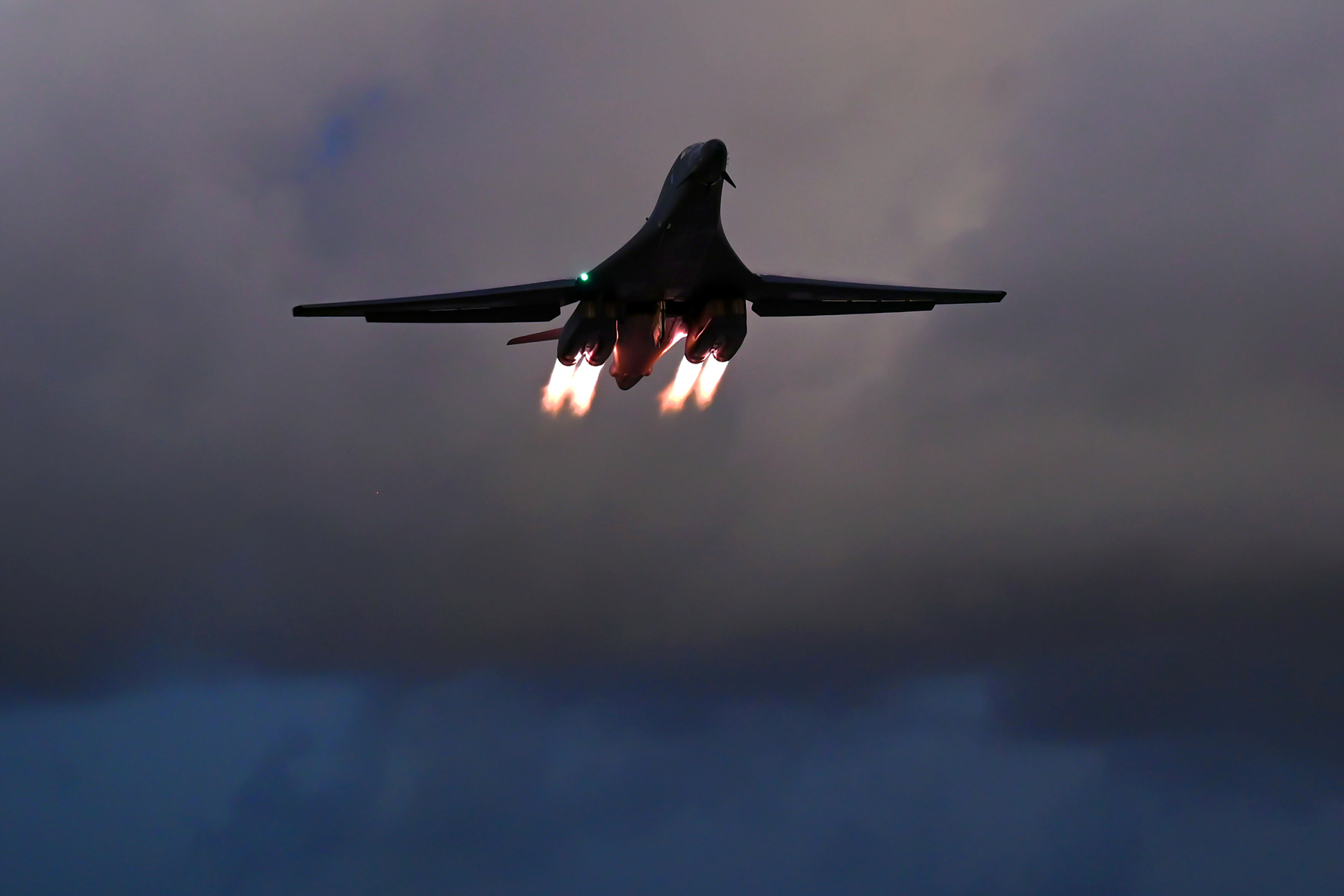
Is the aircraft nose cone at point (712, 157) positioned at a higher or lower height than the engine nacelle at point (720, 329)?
higher

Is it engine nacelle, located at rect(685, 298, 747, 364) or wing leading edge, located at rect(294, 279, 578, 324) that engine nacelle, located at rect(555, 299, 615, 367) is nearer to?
wing leading edge, located at rect(294, 279, 578, 324)

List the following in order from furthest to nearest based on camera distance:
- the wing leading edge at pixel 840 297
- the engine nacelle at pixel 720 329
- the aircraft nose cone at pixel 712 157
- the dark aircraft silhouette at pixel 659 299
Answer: the wing leading edge at pixel 840 297 < the engine nacelle at pixel 720 329 < the dark aircraft silhouette at pixel 659 299 < the aircraft nose cone at pixel 712 157

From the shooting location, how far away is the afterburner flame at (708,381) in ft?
163

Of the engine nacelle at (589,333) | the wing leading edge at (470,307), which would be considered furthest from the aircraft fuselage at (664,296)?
the wing leading edge at (470,307)

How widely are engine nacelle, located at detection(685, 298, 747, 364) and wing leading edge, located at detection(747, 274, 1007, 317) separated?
3.43 ft

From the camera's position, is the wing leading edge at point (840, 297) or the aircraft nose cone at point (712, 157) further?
the wing leading edge at point (840, 297)

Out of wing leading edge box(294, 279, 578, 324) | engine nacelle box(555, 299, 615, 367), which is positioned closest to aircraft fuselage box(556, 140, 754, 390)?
engine nacelle box(555, 299, 615, 367)

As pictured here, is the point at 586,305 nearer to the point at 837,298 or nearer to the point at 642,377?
the point at 642,377

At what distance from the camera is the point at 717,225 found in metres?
42.9

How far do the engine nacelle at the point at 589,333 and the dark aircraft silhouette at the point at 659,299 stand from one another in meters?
0.03

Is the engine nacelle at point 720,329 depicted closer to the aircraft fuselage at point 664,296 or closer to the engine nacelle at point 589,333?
the aircraft fuselage at point 664,296

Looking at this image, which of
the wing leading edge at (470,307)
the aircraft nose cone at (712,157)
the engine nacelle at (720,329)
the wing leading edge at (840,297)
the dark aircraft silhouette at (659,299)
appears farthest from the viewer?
the wing leading edge at (840,297)

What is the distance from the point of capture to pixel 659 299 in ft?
152

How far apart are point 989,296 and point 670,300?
12.4 metres
